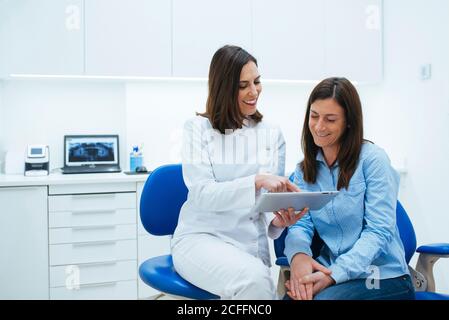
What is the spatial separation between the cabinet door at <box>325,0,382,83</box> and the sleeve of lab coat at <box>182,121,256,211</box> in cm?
194

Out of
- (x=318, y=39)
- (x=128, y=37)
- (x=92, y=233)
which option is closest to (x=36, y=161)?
(x=92, y=233)

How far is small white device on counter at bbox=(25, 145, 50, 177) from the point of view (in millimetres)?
2748

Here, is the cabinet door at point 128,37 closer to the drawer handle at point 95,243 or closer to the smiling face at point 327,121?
the drawer handle at point 95,243

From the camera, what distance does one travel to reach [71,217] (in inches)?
102

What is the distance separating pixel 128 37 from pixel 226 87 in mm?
1536

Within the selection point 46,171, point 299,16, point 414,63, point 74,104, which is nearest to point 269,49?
point 299,16

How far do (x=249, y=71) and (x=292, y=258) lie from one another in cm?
68

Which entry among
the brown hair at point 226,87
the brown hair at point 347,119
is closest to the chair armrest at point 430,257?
the brown hair at point 347,119

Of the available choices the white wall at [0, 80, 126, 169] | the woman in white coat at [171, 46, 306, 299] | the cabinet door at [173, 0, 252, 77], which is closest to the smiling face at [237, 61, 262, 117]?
the woman in white coat at [171, 46, 306, 299]

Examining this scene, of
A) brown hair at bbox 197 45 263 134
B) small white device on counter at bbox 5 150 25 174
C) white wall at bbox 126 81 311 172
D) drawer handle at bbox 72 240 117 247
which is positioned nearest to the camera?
brown hair at bbox 197 45 263 134

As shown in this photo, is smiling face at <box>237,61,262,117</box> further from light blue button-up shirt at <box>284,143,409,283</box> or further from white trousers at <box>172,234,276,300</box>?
white trousers at <box>172,234,276,300</box>

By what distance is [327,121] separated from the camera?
57.6 inches

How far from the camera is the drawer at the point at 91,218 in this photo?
2.56 meters

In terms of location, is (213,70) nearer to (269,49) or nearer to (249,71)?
(249,71)
